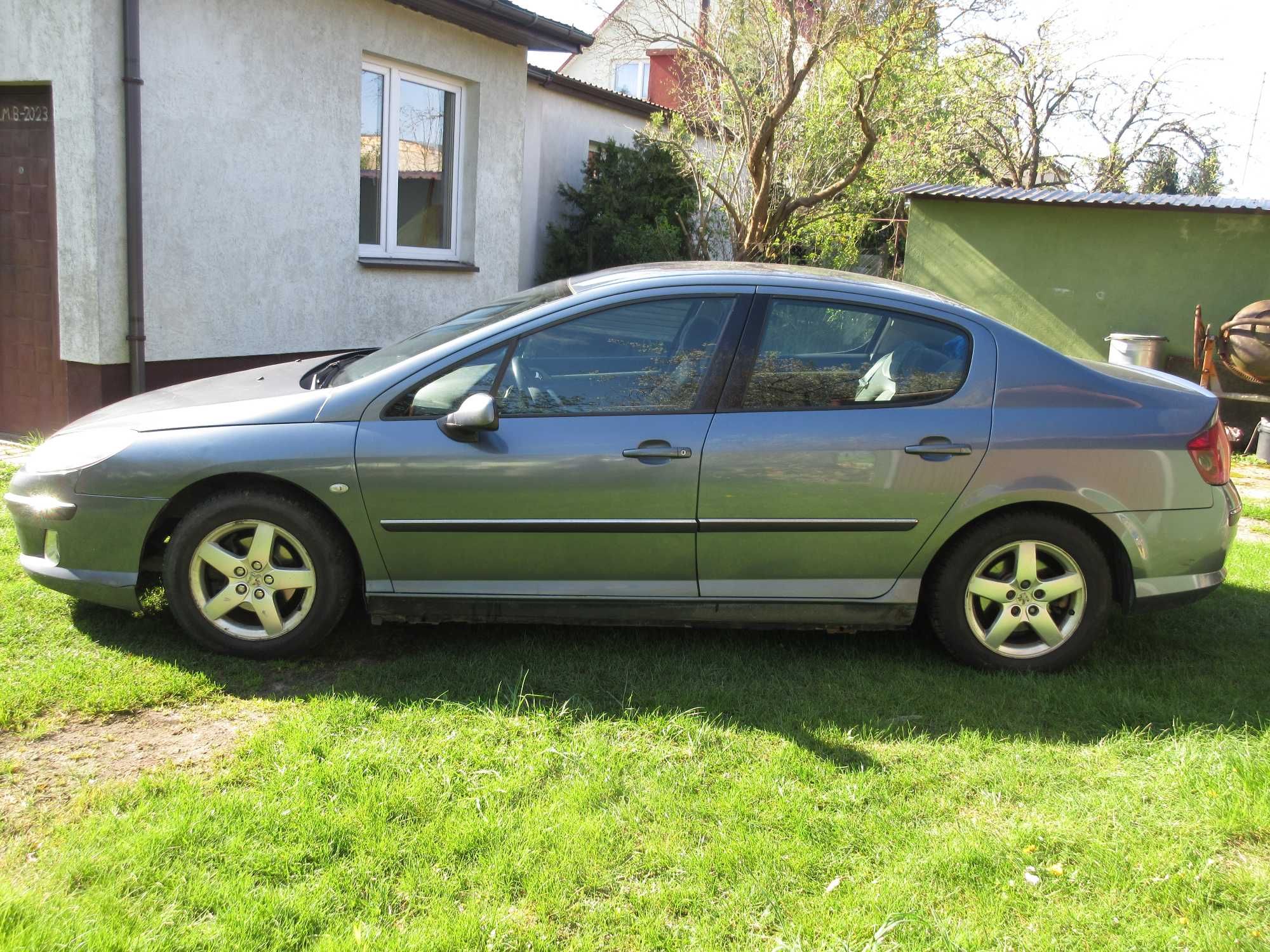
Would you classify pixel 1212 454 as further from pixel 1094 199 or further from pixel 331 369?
pixel 1094 199

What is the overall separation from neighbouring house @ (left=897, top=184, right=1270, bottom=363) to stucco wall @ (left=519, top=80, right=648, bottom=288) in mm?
4772

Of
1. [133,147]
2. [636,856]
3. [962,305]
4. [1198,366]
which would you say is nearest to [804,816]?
[636,856]

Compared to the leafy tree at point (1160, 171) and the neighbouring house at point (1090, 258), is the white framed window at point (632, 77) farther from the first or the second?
the neighbouring house at point (1090, 258)

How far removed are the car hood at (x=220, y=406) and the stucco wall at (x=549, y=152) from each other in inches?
373

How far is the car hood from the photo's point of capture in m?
4.10

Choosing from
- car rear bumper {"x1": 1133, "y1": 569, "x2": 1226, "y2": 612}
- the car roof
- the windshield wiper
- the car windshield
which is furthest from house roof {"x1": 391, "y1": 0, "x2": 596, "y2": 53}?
car rear bumper {"x1": 1133, "y1": 569, "x2": 1226, "y2": 612}

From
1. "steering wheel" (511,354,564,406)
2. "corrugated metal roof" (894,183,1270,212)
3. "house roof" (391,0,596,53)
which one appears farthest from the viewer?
"corrugated metal roof" (894,183,1270,212)

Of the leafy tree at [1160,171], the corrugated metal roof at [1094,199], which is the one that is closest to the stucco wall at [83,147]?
the corrugated metal roof at [1094,199]

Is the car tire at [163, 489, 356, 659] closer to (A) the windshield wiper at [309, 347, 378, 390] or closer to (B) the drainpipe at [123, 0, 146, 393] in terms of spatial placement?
(A) the windshield wiper at [309, 347, 378, 390]

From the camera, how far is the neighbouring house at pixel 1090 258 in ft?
35.6

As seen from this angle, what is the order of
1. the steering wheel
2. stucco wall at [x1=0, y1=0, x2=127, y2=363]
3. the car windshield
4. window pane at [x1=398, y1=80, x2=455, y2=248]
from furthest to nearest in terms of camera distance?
window pane at [x1=398, y1=80, x2=455, y2=248], stucco wall at [x1=0, y1=0, x2=127, y2=363], the car windshield, the steering wheel

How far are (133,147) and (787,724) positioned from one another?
6043 millimetres

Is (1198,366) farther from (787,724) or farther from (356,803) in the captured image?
(356,803)

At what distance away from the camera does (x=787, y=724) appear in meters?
3.77
